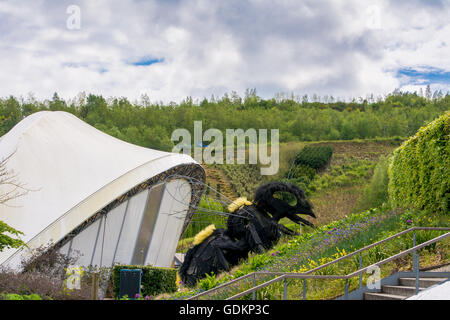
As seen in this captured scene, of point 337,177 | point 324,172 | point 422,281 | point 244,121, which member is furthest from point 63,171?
point 244,121

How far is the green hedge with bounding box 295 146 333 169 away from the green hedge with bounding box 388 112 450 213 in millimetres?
23936

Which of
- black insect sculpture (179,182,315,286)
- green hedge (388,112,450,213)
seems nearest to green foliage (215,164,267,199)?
black insect sculpture (179,182,315,286)

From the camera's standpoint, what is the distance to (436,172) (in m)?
8.72

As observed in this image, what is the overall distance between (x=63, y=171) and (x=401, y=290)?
10695mm

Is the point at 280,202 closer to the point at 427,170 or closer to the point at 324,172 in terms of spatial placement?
the point at 427,170

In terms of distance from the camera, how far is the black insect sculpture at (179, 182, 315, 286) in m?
12.5

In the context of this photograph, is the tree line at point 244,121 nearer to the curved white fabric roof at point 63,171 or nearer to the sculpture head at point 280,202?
the curved white fabric roof at point 63,171

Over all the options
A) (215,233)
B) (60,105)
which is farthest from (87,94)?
(215,233)

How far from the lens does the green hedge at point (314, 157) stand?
34.6 m

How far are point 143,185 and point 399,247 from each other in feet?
27.6

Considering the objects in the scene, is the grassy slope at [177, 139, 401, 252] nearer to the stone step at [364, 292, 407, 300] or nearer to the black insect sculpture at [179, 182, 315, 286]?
the black insect sculpture at [179, 182, 315, 286]
